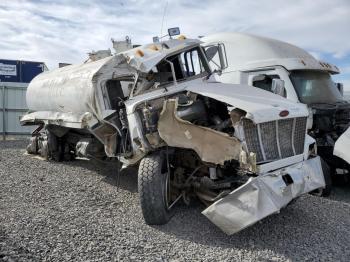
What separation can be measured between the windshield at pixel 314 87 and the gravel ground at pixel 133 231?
2103mm

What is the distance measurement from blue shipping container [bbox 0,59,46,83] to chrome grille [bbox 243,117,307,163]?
1602 cm

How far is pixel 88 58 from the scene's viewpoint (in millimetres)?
9695

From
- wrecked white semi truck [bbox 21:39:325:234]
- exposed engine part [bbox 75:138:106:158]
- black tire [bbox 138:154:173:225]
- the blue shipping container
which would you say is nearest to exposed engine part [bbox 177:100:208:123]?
wrecked white semi truck [bbox 21:39:325:234]

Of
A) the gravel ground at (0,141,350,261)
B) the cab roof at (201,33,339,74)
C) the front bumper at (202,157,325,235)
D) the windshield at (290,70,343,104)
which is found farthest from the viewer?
the cab roof at (201,33,339,74)

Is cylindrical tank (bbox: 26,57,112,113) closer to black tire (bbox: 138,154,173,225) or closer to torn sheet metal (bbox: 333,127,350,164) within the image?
black tire (bbox: 138,154,173,225)

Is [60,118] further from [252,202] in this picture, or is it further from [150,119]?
[252,202]

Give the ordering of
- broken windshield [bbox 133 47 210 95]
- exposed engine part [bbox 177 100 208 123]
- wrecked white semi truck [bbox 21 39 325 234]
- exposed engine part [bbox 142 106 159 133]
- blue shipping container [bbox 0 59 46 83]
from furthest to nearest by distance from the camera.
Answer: blue shipping container [bbox 0 59 46 83] → broken windshield [bbox 133 47 210 95] → exposed engine part [bbox 177 100 208 123] → exposed engine part [bbox 142 106 159 133] → wrecked white semi truck [bbox 21 39 325 234]

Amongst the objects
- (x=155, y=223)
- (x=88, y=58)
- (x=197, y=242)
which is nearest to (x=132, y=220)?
(x=155, y=223)

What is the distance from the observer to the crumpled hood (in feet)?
17.1

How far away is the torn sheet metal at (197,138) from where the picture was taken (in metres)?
5.09

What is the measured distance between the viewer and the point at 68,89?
8297 mm

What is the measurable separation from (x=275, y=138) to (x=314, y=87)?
3.72 m

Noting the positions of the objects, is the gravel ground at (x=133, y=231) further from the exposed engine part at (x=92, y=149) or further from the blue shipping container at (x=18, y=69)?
the blue shipping container at (x=18, y=69)

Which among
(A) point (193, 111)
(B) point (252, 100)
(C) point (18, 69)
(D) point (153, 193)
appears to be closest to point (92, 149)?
(A) point (193, 111)
